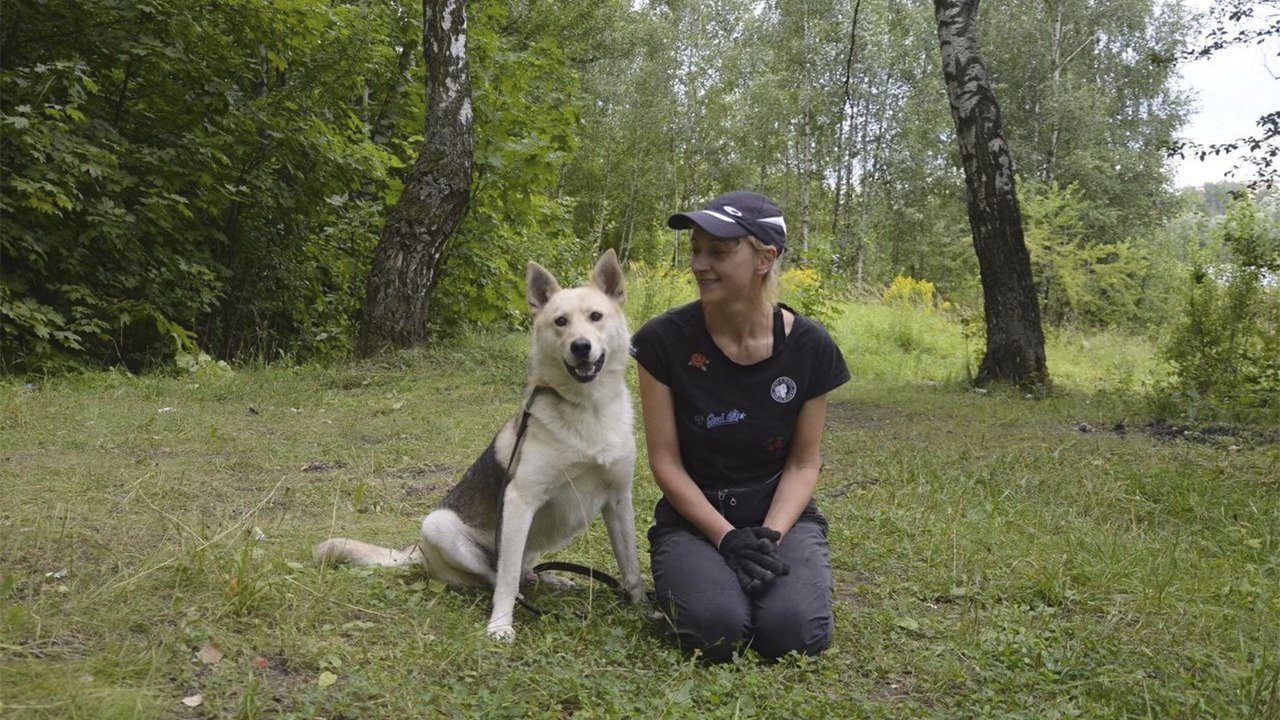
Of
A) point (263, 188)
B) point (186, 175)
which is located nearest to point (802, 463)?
point (186, 175)

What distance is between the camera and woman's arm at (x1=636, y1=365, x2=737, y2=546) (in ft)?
11.2

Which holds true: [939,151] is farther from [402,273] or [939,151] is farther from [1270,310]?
[402,273]

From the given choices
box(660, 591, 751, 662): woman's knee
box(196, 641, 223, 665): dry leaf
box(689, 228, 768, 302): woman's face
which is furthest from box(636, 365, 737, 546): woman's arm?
box(196, 641, 223, 665): dry leaf

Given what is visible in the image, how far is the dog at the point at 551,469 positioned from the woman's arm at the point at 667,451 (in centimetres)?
10

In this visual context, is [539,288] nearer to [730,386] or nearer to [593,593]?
[730,386]

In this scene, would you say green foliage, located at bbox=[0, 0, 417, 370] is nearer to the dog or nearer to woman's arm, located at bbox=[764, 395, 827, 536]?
the dog

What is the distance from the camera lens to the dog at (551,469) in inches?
130

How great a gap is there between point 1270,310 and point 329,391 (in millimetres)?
9248

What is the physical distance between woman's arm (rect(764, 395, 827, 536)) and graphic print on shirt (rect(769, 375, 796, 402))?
110 mm

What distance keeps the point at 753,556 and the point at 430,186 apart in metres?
6.88

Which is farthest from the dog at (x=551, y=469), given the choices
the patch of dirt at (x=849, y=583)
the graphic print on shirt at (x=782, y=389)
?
the patch of dirt at (x=849, y=583)

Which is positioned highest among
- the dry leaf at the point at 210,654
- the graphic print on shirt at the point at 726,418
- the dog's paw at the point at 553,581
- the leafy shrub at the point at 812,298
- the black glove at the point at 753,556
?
the leafy shrub at the point at 812,298

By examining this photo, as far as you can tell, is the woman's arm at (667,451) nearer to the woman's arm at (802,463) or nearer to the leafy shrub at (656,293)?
the woman's arm at (802,463)

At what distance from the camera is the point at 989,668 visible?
2.88 meters
